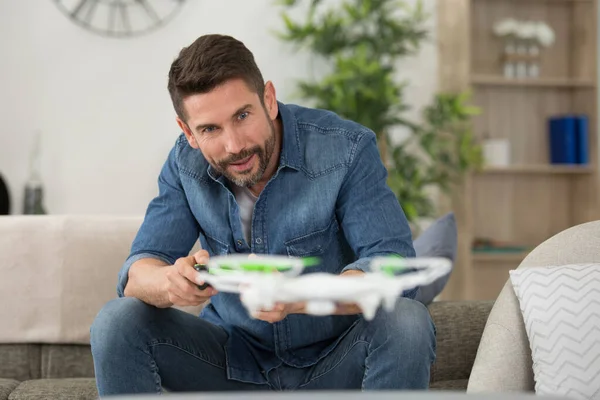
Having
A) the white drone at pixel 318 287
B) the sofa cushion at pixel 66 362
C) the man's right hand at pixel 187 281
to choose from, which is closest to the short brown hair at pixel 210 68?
the man's right hand at pixel 187 281

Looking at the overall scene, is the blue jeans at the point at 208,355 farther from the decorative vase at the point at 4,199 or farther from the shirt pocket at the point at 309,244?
the decorative vase at the point at 4,199

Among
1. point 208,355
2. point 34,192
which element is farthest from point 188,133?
point 34,192

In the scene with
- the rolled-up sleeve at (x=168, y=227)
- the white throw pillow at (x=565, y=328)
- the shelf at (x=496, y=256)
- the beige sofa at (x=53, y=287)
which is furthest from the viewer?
the shelf at (x=496, y=256)

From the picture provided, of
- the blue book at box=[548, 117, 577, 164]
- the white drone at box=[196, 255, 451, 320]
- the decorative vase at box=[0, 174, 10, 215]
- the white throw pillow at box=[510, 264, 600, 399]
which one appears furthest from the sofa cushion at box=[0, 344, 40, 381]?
the blue book at box=[548, 117, 577, 164]

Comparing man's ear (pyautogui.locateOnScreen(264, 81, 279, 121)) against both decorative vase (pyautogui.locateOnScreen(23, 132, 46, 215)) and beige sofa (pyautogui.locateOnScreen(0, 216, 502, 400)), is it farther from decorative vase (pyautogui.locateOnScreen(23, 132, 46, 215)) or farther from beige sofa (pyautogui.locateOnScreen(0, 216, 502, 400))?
decorative vase (pyautogui.locateOnScreen(23, 132, 46, 215))

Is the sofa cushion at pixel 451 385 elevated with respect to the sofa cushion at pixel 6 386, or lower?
lower

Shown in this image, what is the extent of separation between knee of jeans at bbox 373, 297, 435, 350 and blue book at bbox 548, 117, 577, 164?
3.13 meters

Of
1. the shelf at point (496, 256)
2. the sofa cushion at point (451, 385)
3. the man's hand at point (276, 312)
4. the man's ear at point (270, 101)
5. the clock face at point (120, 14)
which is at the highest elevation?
the clock face at point (120, 14)

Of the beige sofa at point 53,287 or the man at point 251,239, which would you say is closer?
the man at point 251,239

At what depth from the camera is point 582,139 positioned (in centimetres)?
439

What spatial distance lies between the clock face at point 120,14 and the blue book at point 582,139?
2.09 metres

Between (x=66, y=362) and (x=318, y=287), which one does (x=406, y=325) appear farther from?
(x=66, y=362)

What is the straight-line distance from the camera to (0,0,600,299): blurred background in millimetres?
3992

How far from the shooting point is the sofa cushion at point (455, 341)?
2.04 m
